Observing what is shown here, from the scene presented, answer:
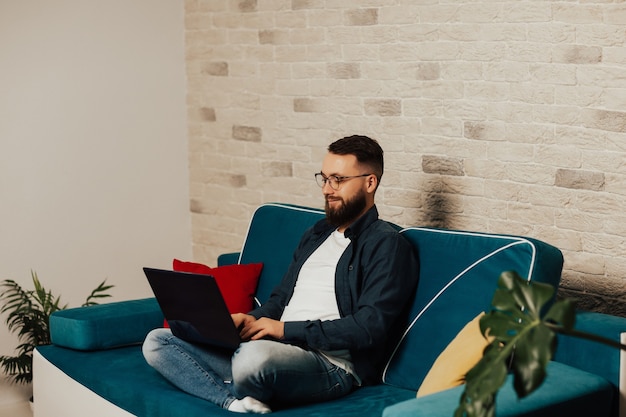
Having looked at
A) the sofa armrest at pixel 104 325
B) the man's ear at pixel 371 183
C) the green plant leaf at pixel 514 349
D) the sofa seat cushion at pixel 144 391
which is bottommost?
the sofa seat cushion at pixel 144 391

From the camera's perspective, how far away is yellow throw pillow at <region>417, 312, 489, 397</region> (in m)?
2.73

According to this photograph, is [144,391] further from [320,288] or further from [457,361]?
[457,361]

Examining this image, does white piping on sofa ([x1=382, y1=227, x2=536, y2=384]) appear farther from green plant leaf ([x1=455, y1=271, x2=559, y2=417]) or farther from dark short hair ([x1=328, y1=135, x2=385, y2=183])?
green plant leaf ([x1=455, y1=271, x2=559, y2=417])

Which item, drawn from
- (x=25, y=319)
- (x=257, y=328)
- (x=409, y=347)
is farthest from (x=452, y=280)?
(x=25, y=319)

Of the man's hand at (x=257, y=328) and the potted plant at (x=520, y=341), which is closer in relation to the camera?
the potted plant at (x=520, y=341)

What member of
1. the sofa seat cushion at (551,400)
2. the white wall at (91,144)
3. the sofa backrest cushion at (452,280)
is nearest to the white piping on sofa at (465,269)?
the sofa backrest cushion at (452,280)

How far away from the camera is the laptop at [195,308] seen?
3.00 metres

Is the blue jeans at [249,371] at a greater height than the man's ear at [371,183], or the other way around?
the man's ear at [371,183]

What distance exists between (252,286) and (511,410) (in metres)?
1.59

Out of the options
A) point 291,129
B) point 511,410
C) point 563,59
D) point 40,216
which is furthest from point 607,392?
point 40,216

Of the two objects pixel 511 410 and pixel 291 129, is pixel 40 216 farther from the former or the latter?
pixel 511 410

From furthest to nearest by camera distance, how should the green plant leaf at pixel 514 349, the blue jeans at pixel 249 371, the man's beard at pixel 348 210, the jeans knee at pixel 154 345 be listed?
the man's beard at pixel 348 210, the jeans knee at pixel 154 345, the blue jeans at pixel 249 371, the green plant leaf at pixel 514 349

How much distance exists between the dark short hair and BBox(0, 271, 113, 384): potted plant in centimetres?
165

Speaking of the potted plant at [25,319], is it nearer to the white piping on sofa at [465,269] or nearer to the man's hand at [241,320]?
the man's hand at [241,320]
